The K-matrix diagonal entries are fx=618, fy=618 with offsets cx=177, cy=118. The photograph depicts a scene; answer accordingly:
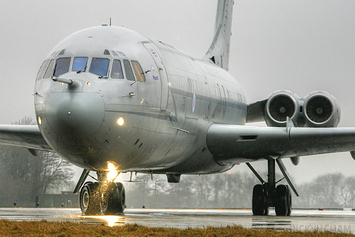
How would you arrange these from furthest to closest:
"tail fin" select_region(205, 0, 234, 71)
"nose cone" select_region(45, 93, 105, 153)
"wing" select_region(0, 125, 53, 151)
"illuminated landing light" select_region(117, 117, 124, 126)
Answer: "tail fin" select_region(205, 0, 234, 71) → "wing" select_region(0, 125, 53, 151) → "illuminated landing light" select_region(117, 117, 124, 126) → "nose cone" select_region(45, 93, 105, 153)

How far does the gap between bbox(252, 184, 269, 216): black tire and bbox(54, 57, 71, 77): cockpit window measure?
931 cm

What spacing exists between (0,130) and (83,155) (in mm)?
6457

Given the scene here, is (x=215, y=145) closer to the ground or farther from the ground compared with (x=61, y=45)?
closer to the ground

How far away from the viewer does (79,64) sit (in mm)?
14789

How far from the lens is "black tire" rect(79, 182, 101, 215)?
55.3 feet

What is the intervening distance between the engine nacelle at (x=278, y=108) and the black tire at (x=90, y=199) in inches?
311

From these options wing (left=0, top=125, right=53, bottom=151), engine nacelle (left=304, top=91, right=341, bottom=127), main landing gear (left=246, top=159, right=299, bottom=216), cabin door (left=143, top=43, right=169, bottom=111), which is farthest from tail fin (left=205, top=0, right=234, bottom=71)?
cabin door (left=143, top=43, right=169, bottom=111)

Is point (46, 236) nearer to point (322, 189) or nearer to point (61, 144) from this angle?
point (61, 144)

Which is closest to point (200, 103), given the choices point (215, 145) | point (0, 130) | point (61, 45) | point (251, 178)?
point (215, 145)

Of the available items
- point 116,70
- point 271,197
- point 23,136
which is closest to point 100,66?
point 116,70

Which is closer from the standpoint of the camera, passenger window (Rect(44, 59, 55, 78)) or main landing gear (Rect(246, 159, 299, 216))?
passenger window (Rect(44, 59, 55, 78))

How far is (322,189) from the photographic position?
1443 inches

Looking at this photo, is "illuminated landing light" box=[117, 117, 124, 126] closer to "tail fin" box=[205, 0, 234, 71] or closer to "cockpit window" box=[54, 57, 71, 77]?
"cockpit window" box=[54, 57, 71, 77]

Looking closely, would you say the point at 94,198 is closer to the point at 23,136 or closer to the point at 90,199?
the point at 90,199
